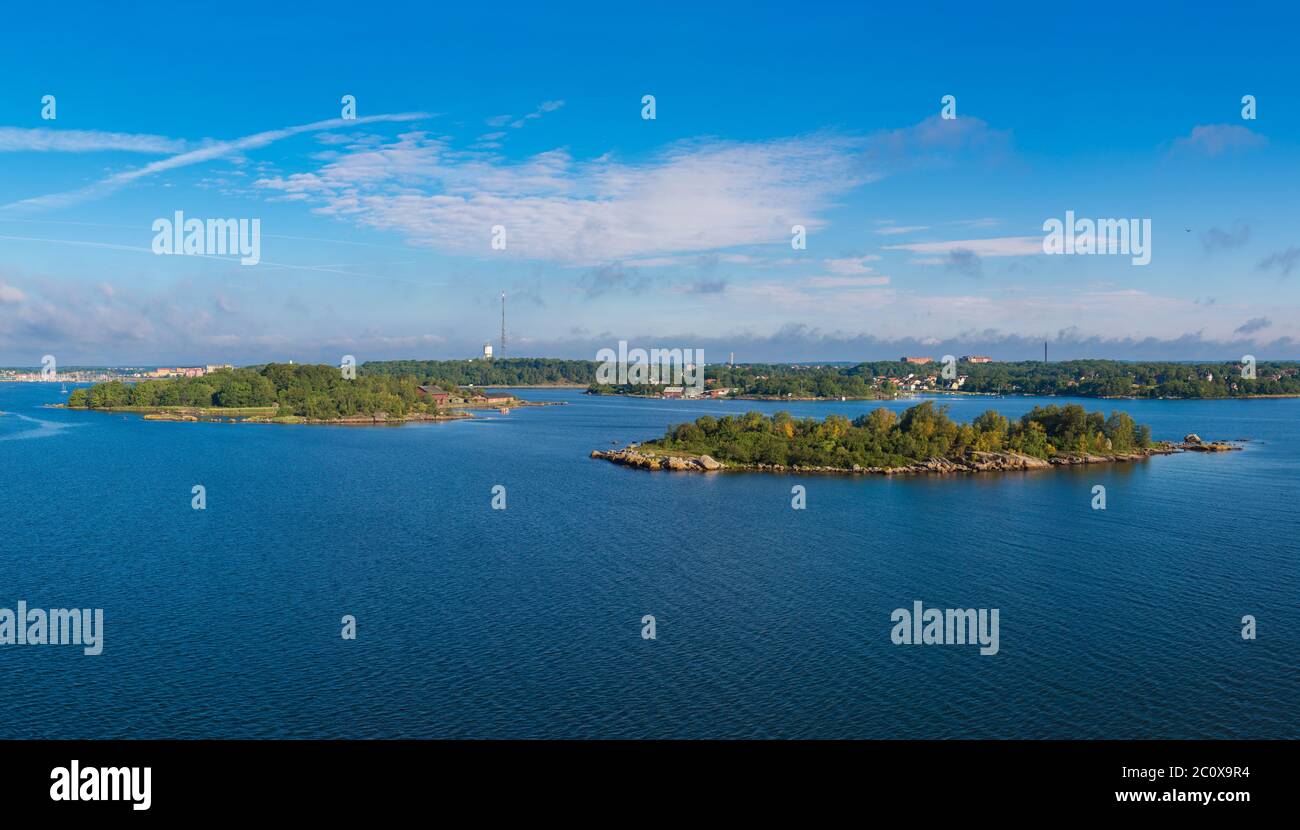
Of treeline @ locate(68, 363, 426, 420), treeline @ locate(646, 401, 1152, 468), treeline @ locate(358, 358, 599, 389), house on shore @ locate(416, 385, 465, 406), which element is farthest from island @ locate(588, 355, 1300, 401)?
treeline @ locate(646, 401, 1152, 468)

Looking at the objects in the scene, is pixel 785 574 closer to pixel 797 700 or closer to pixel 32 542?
pixel 797 700

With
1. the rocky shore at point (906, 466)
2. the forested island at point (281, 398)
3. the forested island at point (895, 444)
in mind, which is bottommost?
the rocky shore at point (906, 466)

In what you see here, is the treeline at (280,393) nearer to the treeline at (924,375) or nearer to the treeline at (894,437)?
the treeline at (924,375)

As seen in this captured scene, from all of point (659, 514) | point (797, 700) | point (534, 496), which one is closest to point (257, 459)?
point (534, 496)

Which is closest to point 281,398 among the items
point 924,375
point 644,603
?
point 644,603

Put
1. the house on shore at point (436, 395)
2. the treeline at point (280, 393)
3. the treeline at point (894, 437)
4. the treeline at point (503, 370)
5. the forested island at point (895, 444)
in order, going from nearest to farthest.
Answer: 1. the forested island at point (895, 444)
2. the treeline at point (894, 437)
3. the treeline at point (280, 393)
4. the house on shore at point (436, 395)
5. the treeline at point (503, 370)

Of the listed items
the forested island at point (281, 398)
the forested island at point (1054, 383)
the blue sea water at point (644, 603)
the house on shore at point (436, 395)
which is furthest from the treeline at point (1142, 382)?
the blue sea water at point (644, 603)

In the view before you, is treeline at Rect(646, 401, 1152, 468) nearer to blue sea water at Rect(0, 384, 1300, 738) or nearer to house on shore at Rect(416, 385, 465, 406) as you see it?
blue sea water at Rect(0, 384, 1300, 738)
